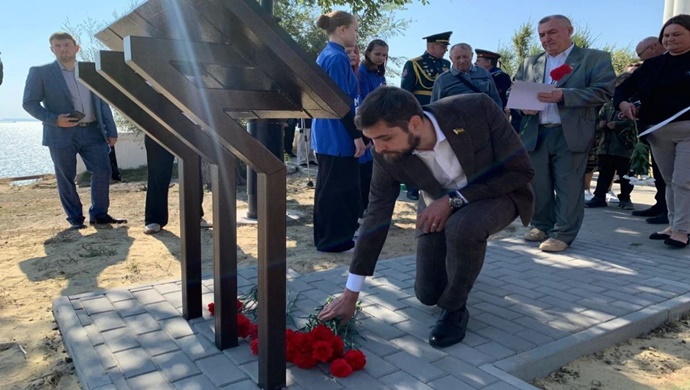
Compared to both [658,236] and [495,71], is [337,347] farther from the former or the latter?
[495,71]

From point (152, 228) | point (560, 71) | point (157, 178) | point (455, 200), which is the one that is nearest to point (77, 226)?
point (152, 228)

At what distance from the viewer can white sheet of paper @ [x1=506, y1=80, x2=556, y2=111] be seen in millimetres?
4574

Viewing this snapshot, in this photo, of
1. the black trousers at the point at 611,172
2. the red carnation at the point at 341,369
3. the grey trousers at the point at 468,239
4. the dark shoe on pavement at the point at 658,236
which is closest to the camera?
the red carnation at the point at 341,369

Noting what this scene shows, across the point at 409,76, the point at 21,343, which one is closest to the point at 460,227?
the point at 21,343

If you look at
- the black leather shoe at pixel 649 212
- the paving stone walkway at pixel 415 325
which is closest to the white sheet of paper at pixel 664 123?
the paving stone walkway at pixel 415 325

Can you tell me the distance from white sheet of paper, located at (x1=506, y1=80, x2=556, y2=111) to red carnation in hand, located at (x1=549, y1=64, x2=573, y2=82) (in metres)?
0.12

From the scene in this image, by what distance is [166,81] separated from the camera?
185 cm

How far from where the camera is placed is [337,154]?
455 centimetres

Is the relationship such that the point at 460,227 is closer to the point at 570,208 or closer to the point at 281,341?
the point at 281,341

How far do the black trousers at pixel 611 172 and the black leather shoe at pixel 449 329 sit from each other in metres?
5.44

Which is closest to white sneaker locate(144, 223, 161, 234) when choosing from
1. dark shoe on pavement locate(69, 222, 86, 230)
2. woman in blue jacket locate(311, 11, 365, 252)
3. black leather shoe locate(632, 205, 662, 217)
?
dark shoe on pavement locate(69, 222, 86, 230)

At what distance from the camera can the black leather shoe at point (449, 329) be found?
2.70 metres

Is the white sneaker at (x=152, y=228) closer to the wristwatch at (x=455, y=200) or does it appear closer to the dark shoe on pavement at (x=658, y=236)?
the wristwatch at (x=455, y=200)

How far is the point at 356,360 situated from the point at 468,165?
3.71 feet
